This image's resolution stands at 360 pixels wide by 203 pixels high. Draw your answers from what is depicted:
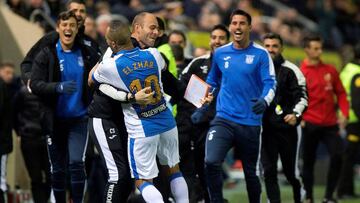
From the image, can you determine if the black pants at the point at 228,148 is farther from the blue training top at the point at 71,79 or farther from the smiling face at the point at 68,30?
the smiling face at the point at 68,30

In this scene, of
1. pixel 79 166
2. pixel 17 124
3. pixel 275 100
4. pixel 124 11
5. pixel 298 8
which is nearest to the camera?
pixel 79 166

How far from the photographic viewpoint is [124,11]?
2147 centimetres

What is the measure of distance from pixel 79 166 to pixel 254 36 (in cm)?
1314

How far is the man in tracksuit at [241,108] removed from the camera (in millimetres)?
12969

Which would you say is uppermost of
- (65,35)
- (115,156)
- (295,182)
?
(65,35)

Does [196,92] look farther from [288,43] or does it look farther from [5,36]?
[288,43]

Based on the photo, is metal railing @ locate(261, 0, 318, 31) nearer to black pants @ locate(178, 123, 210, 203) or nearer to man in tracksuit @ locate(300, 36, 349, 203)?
man in tracksuit @ locate(300, 36, 349, 203)

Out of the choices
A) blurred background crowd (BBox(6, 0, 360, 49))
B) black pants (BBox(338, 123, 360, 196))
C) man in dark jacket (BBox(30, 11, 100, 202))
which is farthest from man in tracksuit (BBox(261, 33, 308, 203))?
black pants (BBox(338, 123, 360, 196))

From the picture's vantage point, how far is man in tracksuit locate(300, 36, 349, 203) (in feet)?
52.7

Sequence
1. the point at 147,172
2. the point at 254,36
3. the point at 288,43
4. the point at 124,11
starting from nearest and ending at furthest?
the point at 147,172 < the point at 124,11 < the point at 254,36 < the point at 288,43

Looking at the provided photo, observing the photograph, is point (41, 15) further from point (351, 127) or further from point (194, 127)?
point (351, 127)

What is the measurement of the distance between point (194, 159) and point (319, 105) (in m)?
2.65

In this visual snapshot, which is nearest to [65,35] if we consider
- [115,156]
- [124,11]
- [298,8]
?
[115,156]

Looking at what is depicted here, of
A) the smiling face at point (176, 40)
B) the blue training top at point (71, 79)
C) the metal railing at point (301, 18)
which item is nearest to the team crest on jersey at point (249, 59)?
Result: the blue training top at point (71, 79)
